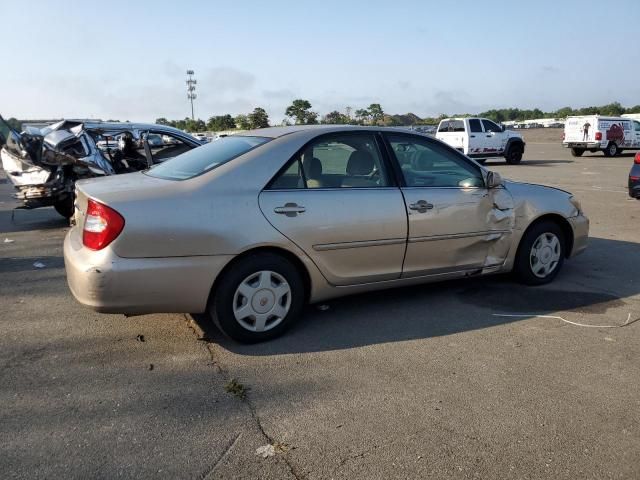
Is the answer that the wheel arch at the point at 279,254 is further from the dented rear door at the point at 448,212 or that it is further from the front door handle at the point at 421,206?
the front door handle at the point at 421,206

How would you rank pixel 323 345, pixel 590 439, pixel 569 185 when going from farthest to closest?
pixel 569 185
pixel 323 345
pixel 590 439

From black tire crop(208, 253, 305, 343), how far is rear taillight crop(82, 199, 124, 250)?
0.78 metres

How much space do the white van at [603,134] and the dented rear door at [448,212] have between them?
23.1 meters

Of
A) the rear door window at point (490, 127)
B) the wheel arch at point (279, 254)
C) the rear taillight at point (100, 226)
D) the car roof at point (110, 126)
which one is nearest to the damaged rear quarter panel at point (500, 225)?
the wheel arch at point (279, 254)

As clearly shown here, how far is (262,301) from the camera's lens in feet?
13.1

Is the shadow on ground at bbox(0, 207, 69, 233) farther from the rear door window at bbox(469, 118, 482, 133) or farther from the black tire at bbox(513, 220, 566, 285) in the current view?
the rear door window at bbox(469, 118, 482, 133)

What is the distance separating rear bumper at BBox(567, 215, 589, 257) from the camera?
5.49 m

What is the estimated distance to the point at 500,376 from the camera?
11.6 feet

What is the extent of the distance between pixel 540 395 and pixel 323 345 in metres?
1.49

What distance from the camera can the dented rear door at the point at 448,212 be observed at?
15.0 feet

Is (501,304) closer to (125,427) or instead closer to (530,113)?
(125,427)

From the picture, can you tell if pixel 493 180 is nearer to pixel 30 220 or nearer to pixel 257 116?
pixel 30 220

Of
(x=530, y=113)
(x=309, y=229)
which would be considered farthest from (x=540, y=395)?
(x=530, y=113)

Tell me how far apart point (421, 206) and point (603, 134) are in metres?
23.9
